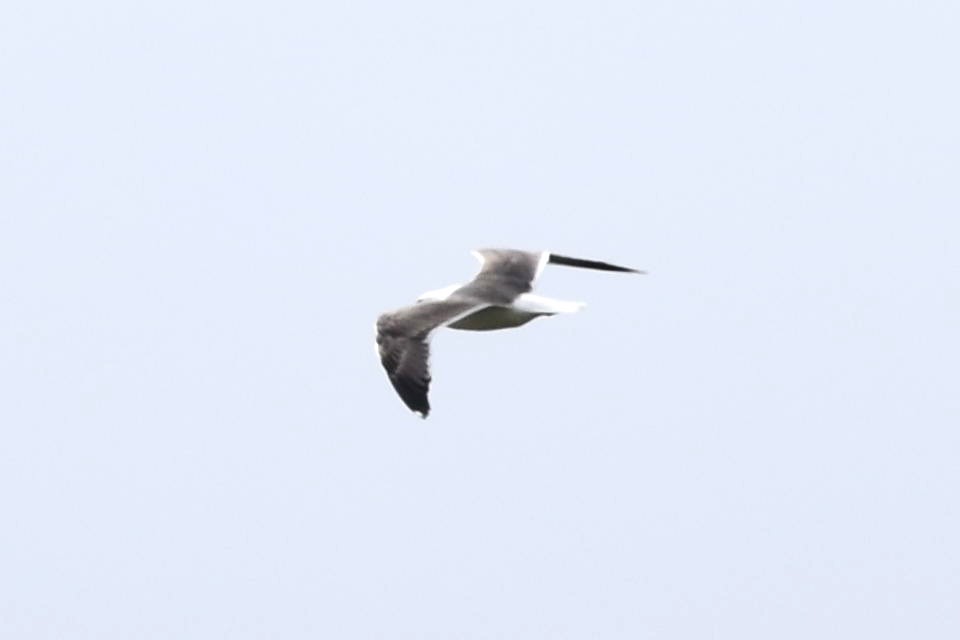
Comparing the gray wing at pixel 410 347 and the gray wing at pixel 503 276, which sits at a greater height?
the gray wing at pixel 503 276

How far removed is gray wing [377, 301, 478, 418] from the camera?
27.3m

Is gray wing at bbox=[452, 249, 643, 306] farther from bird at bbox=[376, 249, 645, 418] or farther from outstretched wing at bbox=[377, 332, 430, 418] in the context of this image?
outstretched wing at bbox=[377, 332, 430, 418]

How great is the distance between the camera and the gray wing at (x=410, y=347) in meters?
27.3

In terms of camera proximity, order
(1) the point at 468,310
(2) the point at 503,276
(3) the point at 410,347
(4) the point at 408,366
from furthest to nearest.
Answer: (2) the point at 503,276
(1) the point at 468,310
(3) the point at 410,347
(4) the point at 408,366

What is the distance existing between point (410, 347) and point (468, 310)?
1112 millimetres

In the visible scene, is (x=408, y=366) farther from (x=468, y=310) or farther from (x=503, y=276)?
(x=503, y=276)

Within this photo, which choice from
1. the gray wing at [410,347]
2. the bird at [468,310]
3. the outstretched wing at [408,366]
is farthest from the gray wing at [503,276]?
the outstretched wing at [408,366]

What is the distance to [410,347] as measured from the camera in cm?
2761

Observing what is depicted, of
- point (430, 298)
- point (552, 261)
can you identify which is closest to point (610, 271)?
point (552, 261)

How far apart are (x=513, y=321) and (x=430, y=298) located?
0.79 m

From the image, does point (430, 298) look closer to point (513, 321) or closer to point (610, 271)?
point (513, 321)

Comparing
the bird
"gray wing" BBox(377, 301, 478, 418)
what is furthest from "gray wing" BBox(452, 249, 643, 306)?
"gray wing" BBox(377, 301, 478, 418)

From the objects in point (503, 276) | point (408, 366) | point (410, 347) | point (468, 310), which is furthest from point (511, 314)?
point (408, 366)

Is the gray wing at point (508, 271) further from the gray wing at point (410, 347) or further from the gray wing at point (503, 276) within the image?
the gray wing at point (410, 347)
